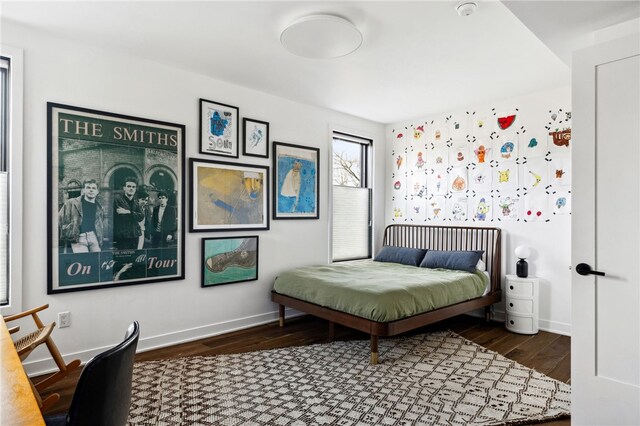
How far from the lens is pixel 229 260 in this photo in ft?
12.9

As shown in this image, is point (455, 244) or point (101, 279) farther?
point (455, 244)

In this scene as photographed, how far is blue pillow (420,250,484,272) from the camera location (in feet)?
13.7

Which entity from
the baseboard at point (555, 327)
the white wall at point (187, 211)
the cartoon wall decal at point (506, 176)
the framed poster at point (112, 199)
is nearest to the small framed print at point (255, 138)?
the white wall at point (187, 211)

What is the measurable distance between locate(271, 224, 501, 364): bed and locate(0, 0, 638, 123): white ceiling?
5.71 feet

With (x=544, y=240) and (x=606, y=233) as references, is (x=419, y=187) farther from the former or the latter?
(x=606, y=233)

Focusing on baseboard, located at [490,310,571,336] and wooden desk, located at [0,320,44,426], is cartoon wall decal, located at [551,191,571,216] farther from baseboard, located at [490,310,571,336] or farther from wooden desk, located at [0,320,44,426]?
wooden desk, located at [0,320,44,426]

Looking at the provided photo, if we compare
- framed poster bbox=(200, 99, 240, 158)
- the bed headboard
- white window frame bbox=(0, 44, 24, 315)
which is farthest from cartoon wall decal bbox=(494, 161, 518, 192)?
white window frame bbox=(0, 44, 24, 315)

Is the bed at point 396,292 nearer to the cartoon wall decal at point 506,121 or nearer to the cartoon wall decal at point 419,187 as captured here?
the cartoon wall decal at point 419,187

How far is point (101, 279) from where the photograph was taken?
123 inches

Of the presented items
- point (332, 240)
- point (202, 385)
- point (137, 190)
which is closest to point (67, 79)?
point (137, 190)

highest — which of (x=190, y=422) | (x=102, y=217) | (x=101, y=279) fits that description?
(x=102, y=217)

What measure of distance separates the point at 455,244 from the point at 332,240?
1.58 metres

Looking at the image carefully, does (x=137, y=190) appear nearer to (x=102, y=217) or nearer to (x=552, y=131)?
Result: (x=102, y=217)

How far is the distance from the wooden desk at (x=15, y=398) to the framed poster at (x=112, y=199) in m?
1.82
